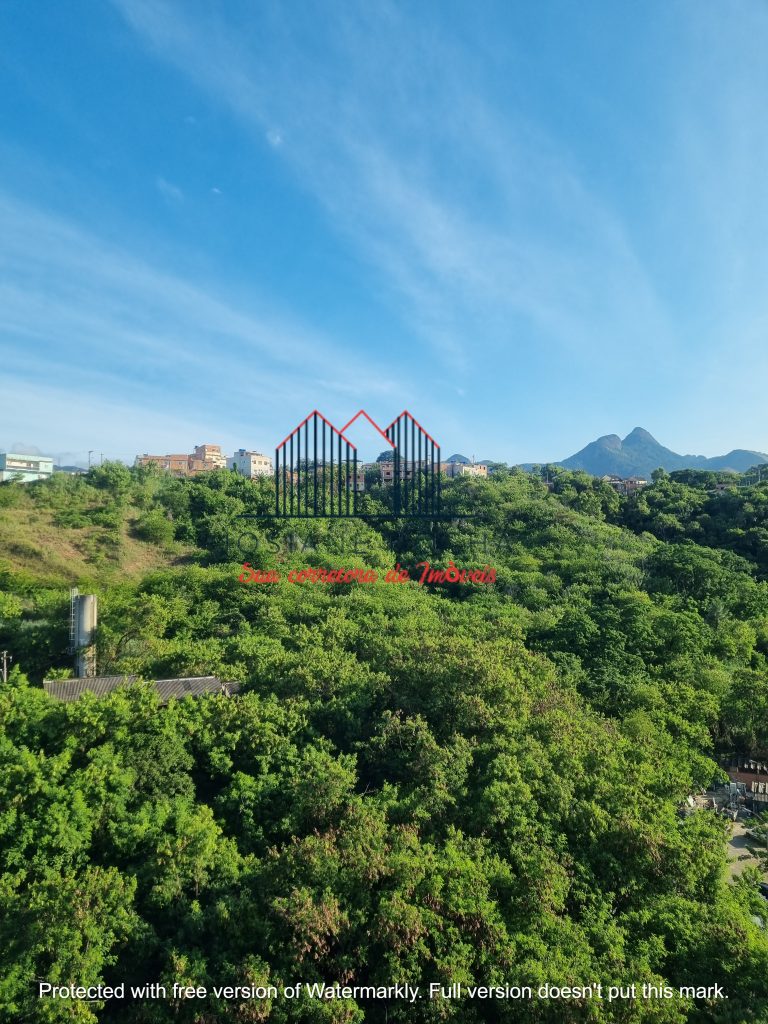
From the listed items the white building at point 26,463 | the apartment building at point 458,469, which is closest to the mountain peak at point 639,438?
the apartment building at point 458,469

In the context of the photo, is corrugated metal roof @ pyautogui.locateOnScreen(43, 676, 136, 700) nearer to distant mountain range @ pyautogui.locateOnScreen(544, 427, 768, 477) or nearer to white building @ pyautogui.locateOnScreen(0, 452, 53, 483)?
white building @ pyautogui.locateOnScreen(0, 452, 53, 483)

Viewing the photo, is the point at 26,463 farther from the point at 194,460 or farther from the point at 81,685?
the point at 81,685

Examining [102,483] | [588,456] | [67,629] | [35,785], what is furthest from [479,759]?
[588,456]

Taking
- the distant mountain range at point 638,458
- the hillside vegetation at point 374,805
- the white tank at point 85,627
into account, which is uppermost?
the distant mountain range at point 638,458

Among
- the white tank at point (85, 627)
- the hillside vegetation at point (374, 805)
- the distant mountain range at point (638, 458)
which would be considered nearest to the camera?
the hillside vegetation at point (374, 805)

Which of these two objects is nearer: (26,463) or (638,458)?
(26,463)

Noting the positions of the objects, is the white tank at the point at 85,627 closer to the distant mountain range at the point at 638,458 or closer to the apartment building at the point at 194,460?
the apartment building at the point at 194,460

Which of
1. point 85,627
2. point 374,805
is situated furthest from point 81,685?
point 374,805

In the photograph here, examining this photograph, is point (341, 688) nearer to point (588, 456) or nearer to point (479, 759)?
point (479, 759)
